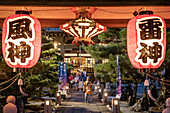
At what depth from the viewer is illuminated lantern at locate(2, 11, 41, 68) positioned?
4.95 m

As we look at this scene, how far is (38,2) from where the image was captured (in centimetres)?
410

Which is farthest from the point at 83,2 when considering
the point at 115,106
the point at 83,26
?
the point at 115,106

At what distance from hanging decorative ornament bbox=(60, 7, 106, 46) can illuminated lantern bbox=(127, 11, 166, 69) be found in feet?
5.34

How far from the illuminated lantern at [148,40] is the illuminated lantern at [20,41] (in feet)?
7.86

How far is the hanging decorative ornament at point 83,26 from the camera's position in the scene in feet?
20.7

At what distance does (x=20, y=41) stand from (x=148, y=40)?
9.54ft

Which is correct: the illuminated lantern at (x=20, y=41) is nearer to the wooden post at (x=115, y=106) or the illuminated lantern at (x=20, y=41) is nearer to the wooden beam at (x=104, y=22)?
the wooden beam at (x=104, y=22)

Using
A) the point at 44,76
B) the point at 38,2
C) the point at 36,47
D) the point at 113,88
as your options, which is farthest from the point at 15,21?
the point at 113,88

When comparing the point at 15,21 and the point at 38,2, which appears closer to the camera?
the point at 38,2

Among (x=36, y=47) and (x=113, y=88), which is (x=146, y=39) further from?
(x=113, y=88)

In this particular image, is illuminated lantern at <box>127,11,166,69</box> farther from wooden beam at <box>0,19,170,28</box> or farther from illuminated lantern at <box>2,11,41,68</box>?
wooden beam at <box>0,19,170,28</box>

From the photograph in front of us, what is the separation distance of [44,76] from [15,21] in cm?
825

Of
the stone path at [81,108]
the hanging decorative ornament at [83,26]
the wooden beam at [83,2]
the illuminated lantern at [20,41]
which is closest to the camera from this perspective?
the wooden beam at [83,2]

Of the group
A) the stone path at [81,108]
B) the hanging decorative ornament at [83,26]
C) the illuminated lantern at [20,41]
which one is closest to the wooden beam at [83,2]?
the illuminated lantern at [20,41]
